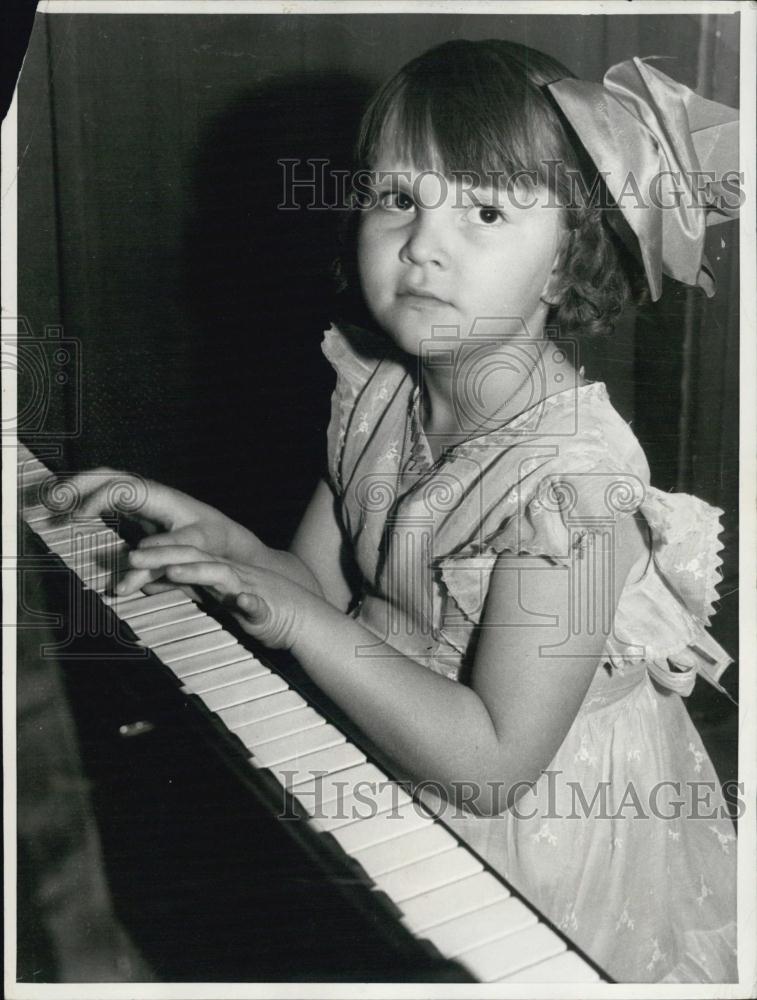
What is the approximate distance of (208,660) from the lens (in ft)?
2.24

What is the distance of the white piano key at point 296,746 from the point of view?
23.8 inches

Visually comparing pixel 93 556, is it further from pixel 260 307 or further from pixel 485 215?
pixel 485 215

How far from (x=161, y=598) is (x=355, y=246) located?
37 cm

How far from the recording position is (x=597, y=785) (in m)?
0.77

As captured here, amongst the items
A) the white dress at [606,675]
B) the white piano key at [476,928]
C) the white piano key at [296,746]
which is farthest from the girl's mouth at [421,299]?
the white piano key at [476,928]

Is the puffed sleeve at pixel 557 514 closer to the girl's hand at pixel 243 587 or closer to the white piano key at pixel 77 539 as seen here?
Result: the girl's hand at pixel 243 587

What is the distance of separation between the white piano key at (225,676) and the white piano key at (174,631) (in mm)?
52

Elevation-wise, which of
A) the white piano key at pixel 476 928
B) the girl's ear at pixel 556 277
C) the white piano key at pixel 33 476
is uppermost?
the girl's ear at pixel 556 277

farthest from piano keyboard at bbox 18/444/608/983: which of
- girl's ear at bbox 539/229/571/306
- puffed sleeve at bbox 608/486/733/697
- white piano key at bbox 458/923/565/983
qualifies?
girl's ear at bbox 539/229/571/306

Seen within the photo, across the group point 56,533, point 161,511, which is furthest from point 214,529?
point 56,533

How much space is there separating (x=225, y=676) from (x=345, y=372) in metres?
0.39

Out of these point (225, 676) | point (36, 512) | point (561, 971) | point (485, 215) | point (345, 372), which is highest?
point (485, 215)

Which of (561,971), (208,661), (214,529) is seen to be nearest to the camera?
(561,971)

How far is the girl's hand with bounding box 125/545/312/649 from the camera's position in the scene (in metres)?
0.59
